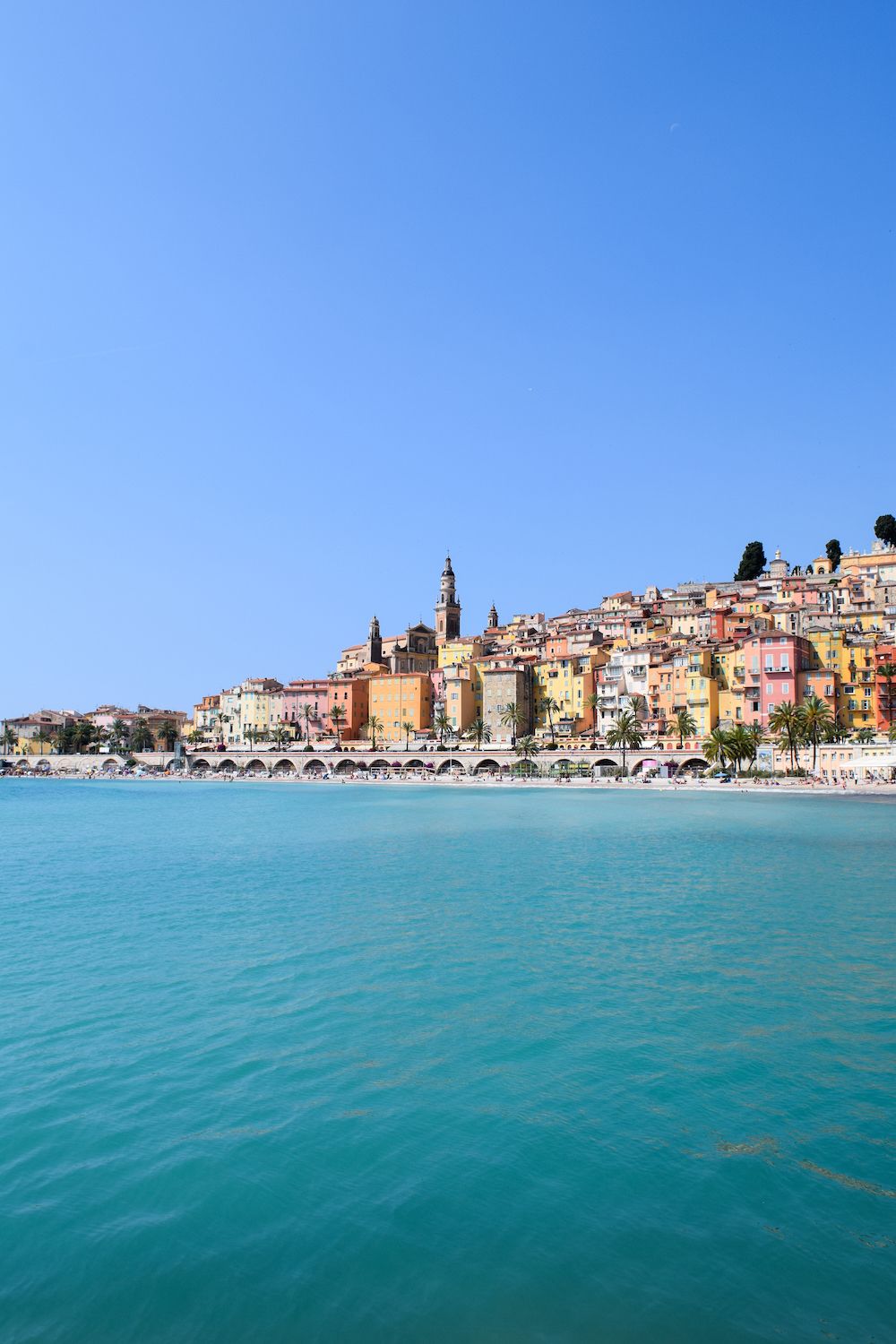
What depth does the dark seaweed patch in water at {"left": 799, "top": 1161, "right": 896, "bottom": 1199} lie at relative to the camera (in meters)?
7.95

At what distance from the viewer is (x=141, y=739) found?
14475 centimetres

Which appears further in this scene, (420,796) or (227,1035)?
(420,796)

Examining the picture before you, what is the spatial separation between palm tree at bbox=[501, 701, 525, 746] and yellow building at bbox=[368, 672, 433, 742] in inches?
542

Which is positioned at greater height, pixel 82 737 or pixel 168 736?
pixel 82 737

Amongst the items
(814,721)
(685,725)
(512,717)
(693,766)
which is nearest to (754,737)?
(685,725)

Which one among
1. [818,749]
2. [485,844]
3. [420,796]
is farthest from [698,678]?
[485,844]

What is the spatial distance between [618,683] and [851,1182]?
9073cm

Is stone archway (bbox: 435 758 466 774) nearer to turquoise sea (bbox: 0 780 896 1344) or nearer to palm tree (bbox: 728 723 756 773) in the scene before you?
palm tree (bbox: 728 723 756 773)

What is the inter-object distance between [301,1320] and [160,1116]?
12.6 ft

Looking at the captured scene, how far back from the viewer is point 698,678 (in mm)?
87250

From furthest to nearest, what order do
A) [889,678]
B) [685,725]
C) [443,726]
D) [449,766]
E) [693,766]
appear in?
1. [443,726]
2. [449,766]
3. [693,766]
4. [685,725]
5. [889,678]

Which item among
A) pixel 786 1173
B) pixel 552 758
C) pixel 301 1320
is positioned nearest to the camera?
pixel 301 1320

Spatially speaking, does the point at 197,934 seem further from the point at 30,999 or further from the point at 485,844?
the point at 485,844

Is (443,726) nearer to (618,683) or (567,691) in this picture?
(567,691)
